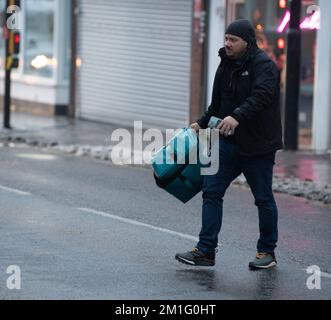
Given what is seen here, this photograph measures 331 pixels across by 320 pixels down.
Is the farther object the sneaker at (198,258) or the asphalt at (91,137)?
the asphalt at (91,137)

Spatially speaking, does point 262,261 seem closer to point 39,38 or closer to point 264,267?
point 264,267

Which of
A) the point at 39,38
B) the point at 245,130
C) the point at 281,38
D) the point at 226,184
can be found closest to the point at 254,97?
the point at 245,130

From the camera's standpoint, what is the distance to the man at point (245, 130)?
9.01 metres

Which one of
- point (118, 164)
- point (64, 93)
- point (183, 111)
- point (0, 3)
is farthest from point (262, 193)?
point (0, 3)

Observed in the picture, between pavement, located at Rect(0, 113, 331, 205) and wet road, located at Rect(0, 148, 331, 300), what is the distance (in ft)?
2.14

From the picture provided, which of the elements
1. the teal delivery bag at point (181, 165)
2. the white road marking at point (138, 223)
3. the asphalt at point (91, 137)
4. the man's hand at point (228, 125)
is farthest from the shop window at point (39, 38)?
the man's hand at point (228, 125)

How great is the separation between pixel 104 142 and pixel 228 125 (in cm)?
1172

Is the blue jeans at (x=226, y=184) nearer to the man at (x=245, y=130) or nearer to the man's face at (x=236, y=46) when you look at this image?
the man at (x=245, y=130)

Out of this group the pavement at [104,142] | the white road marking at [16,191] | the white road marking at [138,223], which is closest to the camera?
the white road marking at [138,223]

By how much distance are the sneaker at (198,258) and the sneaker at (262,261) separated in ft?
1.08

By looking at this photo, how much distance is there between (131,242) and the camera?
34.3 feet

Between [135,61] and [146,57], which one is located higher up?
[146,57]
